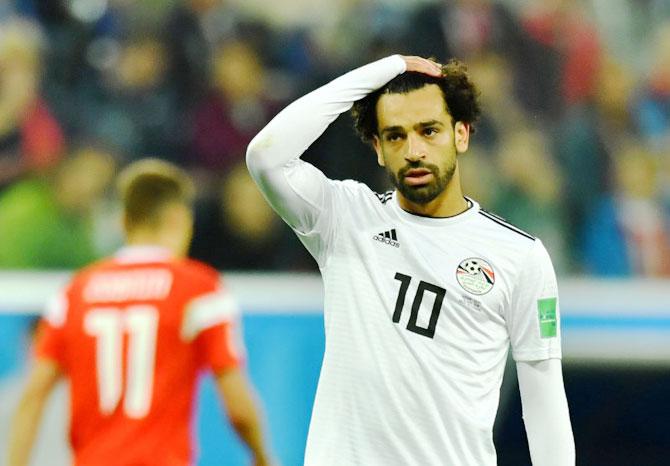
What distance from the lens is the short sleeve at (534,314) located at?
369 cm

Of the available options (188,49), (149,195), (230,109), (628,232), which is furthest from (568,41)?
(149,195)

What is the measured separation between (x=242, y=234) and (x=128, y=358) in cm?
299

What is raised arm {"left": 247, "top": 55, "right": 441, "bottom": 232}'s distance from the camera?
3625 millimetres

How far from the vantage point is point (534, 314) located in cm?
369

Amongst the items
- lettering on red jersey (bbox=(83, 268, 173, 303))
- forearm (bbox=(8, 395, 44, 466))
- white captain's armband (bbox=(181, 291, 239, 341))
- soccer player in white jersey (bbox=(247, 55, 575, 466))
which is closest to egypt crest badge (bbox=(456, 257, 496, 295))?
soccer player in white jersey (bbox=(247, 55, 575, 466))

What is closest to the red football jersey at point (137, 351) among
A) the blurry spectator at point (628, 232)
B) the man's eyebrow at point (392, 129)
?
the man's eyebrow at point (392, 129)

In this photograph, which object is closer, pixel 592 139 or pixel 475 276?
pixel 475 276

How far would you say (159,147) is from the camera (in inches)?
293

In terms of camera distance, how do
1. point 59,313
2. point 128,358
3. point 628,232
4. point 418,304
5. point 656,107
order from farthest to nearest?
point 656,107 < point 628,232 < point 59,313 < point 128,358 < point 418,304

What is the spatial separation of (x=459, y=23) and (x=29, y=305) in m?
2.90

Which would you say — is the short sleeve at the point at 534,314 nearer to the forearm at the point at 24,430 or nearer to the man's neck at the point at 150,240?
the man's neck at the point at 150,240

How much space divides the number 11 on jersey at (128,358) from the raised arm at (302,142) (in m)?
0.84

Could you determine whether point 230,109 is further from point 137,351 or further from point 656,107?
point 137,351

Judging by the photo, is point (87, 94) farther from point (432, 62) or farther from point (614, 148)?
point (432, 62)
